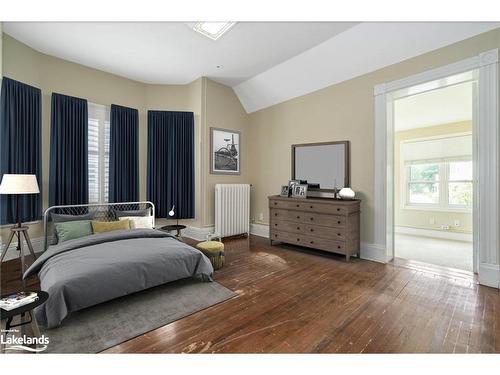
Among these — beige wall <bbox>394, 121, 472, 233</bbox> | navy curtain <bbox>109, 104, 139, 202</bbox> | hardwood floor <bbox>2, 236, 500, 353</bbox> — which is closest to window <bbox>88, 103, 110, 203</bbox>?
navy curtain <bbox>109, 104, 139, 202</bbox>

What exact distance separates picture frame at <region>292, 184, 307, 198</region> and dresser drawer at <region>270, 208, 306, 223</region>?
331mm

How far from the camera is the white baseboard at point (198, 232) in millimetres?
4314

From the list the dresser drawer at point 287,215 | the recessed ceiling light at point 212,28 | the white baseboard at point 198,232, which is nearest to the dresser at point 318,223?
the dresser drawer at point 287,215

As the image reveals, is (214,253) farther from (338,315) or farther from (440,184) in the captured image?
(440,184)

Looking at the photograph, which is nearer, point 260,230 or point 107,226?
point 107,226

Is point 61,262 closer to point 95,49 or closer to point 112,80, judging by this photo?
point 95,49

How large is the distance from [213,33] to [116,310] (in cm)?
328

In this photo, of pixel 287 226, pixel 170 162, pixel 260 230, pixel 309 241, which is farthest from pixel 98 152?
pixel 309 241

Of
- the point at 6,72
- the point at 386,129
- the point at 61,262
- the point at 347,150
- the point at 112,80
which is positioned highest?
the point at 112,80

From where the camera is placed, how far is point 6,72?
295cm

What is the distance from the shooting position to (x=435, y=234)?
4.87m

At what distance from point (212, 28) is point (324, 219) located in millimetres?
2964

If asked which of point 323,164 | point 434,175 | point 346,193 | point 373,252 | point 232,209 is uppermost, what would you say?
point 323,164
